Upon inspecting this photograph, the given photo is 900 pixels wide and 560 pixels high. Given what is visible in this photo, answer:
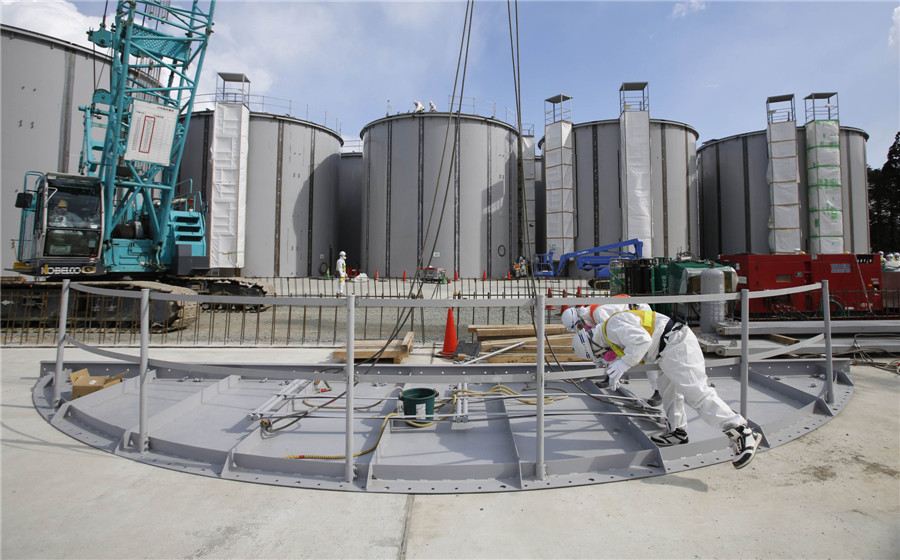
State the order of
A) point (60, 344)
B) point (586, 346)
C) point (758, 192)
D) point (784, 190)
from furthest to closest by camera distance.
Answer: point (758, 192), point (784, 190), point (60, 344), point (586, 346)

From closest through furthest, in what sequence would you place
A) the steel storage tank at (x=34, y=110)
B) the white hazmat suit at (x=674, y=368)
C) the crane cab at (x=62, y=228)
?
the white hazmat suit at (x=674, y=368), the crane cab at (x=62, y=228), the steel storage tank at (x=34, y=110)

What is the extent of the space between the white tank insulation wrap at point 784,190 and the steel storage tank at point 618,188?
15.0ft

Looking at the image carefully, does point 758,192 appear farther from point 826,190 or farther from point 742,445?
point 742,445

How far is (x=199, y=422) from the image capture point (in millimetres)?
4672

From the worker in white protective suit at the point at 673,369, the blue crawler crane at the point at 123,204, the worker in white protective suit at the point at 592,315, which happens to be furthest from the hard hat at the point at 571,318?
the blue crawler crane at the point at 123,204

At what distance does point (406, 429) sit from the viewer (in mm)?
4422

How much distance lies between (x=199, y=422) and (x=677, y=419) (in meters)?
4.71

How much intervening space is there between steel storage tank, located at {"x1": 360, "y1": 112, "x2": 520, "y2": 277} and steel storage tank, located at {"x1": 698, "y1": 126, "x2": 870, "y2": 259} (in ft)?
50.3

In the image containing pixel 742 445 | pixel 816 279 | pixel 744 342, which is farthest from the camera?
pixel 816 279

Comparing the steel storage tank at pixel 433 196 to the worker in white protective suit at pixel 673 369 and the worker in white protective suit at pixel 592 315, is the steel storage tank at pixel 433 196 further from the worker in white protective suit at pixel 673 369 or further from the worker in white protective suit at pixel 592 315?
the worker in white protective suit at pixel 673 369

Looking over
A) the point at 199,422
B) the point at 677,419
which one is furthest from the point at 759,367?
the point at 199,422

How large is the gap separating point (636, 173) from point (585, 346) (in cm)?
2599

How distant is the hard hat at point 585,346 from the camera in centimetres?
438

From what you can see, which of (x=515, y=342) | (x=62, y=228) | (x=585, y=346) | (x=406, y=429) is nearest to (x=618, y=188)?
(x=515, y=342)
